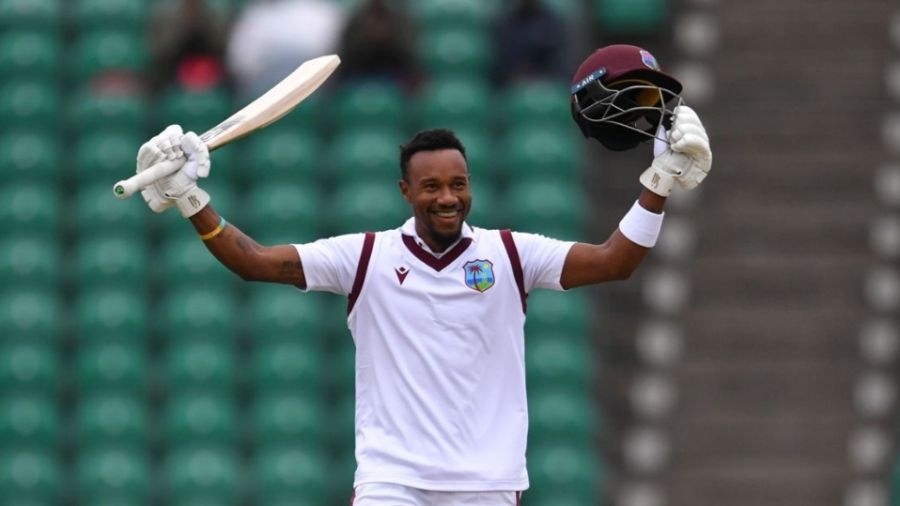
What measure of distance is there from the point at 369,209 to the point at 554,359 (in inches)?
48.1

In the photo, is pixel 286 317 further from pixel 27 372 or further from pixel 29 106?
pixel 29 106

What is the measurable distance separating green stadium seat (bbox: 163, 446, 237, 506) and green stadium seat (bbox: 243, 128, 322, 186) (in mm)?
1605

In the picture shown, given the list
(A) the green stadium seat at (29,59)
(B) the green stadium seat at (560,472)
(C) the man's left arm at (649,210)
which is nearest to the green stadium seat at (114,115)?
(A) the green stadium seat at (29,59)

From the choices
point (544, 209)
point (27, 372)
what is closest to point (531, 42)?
point (544, 209)

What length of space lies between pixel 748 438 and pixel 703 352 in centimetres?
58

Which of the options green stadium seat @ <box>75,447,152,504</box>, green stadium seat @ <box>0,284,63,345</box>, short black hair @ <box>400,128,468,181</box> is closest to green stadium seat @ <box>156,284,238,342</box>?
green stadium seat @ <box>0,284,63,345</box>

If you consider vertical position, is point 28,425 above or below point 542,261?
below

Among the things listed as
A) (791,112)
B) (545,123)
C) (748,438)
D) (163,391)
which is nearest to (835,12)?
(791,112)

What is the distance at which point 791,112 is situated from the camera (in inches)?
425

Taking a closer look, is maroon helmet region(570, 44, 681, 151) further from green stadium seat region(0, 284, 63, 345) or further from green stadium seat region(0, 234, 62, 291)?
green stadium seat region(0, 234, 62, 291)

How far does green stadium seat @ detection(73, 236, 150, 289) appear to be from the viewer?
959cm

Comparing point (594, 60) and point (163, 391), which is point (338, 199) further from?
point (594, 60)

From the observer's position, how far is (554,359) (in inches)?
366

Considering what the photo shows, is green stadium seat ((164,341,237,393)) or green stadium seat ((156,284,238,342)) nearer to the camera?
green stadium seat ((164,341,237,393))
